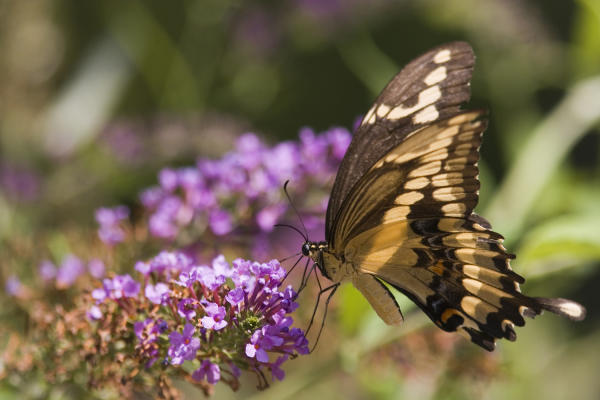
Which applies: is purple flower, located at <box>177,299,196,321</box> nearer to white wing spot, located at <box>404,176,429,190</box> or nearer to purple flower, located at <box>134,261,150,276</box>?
purple flower, located at <box>134,261,150,276</box>

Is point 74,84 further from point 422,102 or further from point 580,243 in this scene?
point 580,243

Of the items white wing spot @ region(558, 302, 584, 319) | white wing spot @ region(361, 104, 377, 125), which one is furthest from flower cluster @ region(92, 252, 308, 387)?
white wing spot @ region(558, 302, 584, 319)

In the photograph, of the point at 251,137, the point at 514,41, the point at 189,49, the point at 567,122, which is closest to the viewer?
the point at 251,137

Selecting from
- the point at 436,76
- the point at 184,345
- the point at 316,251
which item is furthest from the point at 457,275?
the point at 184,345

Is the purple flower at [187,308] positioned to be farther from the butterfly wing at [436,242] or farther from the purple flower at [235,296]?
the butterfly wing at [436,242]

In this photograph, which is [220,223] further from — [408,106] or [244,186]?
[408,106]

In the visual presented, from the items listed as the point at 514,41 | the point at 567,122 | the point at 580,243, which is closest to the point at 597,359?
the point at 567,122

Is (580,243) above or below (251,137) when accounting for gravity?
below

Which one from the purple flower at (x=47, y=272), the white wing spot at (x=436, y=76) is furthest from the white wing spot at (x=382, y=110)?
the purple flower at (x=47, y=272)
